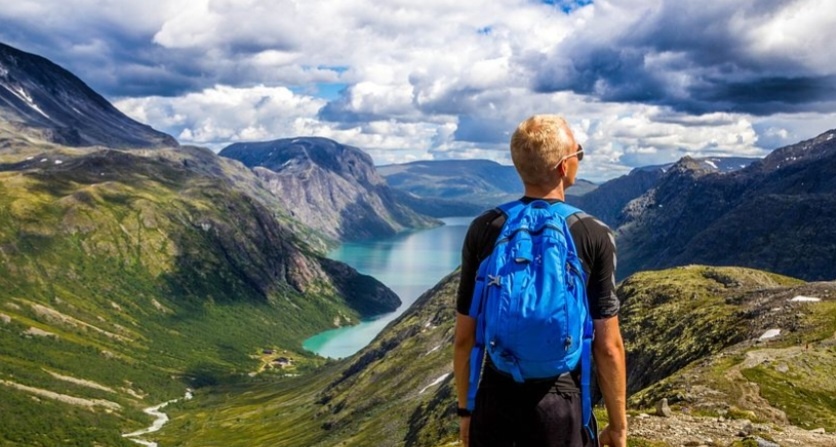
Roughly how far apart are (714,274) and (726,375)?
223 feet

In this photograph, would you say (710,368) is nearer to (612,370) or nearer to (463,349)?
(612,370)

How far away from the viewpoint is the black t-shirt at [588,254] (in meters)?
10.3

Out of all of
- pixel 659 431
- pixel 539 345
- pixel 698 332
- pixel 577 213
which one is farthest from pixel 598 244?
pixel 698 332

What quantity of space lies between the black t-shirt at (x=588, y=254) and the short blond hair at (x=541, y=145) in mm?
479

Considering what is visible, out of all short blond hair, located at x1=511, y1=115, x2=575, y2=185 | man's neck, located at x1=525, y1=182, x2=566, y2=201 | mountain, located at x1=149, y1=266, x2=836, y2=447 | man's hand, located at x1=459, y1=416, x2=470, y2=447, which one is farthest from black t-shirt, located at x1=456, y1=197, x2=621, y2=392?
mountain, located at x1=149, y1=266, x2=836, y2=447

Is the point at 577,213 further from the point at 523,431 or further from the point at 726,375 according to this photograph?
the point at 726,375

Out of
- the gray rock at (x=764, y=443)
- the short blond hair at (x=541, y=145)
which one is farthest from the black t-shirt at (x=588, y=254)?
the gray rock at (x=764, y=443)

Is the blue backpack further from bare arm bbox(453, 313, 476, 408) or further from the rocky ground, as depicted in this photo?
the rocky ground

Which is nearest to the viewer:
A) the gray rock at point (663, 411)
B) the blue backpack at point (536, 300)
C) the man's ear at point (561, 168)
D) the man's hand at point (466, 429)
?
the blue backpack at point (536, 300)

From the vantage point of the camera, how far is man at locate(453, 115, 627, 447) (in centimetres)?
1037

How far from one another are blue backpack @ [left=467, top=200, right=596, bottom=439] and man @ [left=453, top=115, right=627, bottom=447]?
335mm

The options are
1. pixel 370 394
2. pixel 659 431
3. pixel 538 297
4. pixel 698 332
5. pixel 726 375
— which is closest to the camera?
pixel 538 297

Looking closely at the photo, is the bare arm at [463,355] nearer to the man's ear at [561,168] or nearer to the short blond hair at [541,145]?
the short blond hair at [541,145]

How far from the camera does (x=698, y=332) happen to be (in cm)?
7644
